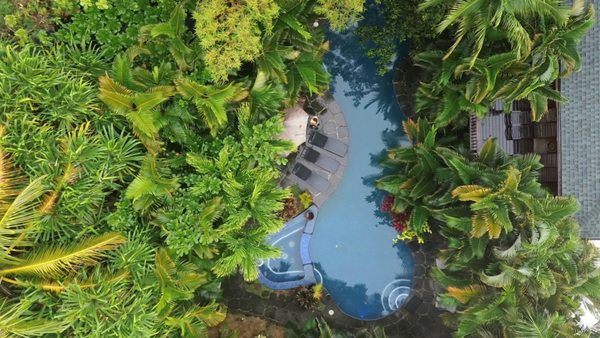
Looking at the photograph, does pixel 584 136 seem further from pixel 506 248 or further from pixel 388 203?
pixel 388 203

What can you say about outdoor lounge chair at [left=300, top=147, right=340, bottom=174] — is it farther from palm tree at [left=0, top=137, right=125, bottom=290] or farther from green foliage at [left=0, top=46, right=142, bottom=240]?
palm tree at [left=0, top=137, right=125, bottom=290]

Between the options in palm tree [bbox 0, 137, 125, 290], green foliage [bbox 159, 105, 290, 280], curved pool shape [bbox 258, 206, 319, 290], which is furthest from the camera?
curved pool shape [bbox 258, 206, 319, 290]

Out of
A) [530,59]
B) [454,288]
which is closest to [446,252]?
[454,288]

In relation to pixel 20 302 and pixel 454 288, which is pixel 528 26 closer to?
pixel 454 288

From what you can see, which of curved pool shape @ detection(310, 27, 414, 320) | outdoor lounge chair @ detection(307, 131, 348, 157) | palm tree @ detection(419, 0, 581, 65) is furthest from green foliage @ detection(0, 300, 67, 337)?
palm tree @ detection(419, 0, 581, 65)

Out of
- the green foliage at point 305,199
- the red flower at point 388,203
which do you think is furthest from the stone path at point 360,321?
the green foliage at point 305,199

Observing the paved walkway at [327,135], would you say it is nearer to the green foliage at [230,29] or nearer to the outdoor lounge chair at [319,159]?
the outdoor lounge chair at [319,159]
